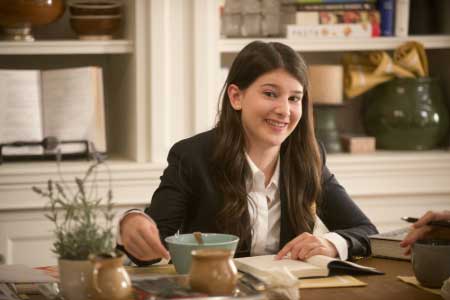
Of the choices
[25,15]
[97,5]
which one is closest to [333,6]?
[97,5]

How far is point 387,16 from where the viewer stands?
11.0 feet

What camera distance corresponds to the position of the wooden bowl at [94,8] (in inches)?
121

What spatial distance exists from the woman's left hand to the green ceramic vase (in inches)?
59.5

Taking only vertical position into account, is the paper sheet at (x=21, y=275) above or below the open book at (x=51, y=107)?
below

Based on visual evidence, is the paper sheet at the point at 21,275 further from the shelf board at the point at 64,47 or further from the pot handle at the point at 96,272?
the shelf board at the point at 64,47

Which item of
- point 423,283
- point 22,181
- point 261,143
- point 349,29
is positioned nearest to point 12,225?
point 22,181

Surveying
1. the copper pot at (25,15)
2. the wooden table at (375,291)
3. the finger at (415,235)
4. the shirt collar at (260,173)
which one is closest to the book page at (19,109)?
the copper pot at (25,15)

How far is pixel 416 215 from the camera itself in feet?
10.9

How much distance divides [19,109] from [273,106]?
119 centimetres

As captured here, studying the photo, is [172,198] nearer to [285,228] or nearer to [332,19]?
[285,228]

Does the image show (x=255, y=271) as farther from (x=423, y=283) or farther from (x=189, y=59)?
(x=189, y=59)

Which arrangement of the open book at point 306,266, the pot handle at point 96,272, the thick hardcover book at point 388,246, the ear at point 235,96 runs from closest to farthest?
the pot handle at point 96,272 → the open book at point 306,266 → the thick hardcover book at point 388,246 → the ear at point 235,96

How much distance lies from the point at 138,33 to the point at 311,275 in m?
1.49

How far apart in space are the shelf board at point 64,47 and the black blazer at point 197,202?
841mm
